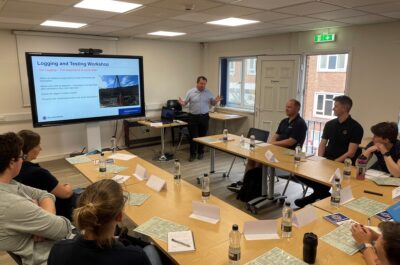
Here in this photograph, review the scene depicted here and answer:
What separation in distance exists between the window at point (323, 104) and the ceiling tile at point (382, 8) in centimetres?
456

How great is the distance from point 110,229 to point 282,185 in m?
3.68

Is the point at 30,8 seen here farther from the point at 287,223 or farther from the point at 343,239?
the point at 343,239

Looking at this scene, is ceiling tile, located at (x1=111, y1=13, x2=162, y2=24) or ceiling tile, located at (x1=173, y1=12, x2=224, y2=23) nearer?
ceiling tile, located at (x1=173, y1=12, x2=224, y2=23)

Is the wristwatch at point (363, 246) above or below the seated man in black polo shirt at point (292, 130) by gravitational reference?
below

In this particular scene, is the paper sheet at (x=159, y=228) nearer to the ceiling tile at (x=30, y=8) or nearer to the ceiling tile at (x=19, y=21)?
the ceiling tile at (x=30, y=8)

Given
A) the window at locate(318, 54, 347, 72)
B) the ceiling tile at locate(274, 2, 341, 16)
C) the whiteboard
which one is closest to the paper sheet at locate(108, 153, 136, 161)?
the ceiling tile at locate(274, 2, 341, 16)

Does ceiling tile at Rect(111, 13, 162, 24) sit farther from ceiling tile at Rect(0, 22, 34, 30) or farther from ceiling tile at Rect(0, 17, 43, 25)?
ceiling tile at Rect(0, 22, 34, 30)

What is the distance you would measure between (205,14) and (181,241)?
2972 mm

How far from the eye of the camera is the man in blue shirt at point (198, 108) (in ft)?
19.1

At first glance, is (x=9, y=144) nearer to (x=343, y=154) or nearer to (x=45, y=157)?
(x=343, y=154)

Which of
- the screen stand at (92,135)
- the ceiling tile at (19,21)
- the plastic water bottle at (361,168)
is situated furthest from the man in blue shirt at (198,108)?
the plastic water bottle at (361,168)

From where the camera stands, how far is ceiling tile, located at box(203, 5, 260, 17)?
3.37 m

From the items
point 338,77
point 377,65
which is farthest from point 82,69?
point 338,77

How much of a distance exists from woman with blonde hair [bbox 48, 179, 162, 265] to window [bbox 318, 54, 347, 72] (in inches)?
319
